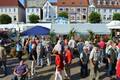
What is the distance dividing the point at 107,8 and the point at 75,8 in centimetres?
986

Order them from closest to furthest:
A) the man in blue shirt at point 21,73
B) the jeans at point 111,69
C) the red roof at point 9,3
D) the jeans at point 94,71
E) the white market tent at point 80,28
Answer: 1. the man in blue shirt at point 21,73
2. the jeans at point 94,71
3. the jeans at point 111,69
4. the white market tent at point 80,28
5. the red roof at point 9,3

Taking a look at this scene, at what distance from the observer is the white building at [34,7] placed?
11006 cm

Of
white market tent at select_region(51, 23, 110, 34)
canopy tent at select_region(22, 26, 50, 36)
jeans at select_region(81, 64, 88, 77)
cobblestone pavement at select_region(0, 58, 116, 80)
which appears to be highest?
canopy tent at select_region(22, 26, 50, 36)

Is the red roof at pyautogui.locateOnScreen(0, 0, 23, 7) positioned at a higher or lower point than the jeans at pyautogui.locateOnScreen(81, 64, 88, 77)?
higher

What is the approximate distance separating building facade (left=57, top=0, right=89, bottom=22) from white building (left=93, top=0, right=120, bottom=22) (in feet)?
13.7

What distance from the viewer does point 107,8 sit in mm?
109250

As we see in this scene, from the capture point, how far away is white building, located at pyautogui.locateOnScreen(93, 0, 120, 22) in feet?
356

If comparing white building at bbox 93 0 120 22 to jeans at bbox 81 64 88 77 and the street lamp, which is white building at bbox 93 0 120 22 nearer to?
the street lamp

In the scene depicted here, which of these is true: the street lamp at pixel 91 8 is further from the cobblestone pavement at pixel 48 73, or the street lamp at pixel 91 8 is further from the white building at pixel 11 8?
the cobblestone pavement at pixel 48 73

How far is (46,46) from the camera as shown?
798 inches

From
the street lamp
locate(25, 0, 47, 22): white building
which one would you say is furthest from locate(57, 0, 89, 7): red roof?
locate(25, 0, 47, 22): white building

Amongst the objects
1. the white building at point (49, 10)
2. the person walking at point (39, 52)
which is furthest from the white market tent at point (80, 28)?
the white building at point (49, 10)

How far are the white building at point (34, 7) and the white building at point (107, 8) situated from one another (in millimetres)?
17141

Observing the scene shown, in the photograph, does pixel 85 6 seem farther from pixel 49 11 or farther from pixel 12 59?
pixel 12 59
